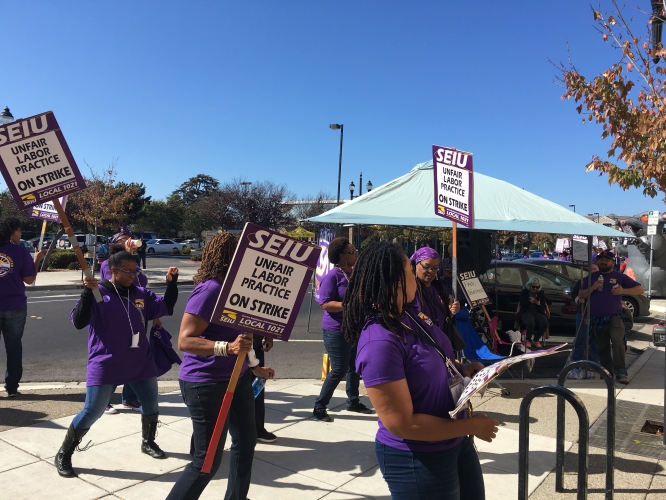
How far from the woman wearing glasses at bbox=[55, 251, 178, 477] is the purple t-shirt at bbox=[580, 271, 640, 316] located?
594 centimetres

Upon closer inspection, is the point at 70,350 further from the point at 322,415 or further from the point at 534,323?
the point at 534,323

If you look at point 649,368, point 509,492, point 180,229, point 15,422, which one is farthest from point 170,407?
point 180,229

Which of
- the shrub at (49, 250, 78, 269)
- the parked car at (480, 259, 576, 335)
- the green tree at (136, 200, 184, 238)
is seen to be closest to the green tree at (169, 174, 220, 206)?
the green tree at (136, 200, 184, 238)

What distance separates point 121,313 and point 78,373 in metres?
3.87

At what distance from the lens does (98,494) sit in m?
3.72

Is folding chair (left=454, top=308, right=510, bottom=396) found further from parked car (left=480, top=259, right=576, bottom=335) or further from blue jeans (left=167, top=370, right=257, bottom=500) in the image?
blue jeans (left=167, top=370, right=257, bottom=500)

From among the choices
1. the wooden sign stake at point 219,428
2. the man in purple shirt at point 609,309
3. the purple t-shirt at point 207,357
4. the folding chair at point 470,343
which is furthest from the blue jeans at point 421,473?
the man in purple shirt at point 609,309

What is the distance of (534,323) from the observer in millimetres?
8625

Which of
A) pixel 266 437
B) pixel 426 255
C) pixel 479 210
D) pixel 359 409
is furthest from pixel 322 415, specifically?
pixel 479 210

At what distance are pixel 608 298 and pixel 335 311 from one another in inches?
176

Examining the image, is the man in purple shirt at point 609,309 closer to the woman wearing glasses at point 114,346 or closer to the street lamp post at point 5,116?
the woman wearing glasses at point 114,346

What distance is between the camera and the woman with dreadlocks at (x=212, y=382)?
3.04m

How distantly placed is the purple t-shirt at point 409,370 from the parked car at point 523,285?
8.37 meters

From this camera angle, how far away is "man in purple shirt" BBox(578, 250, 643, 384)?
736 cm
